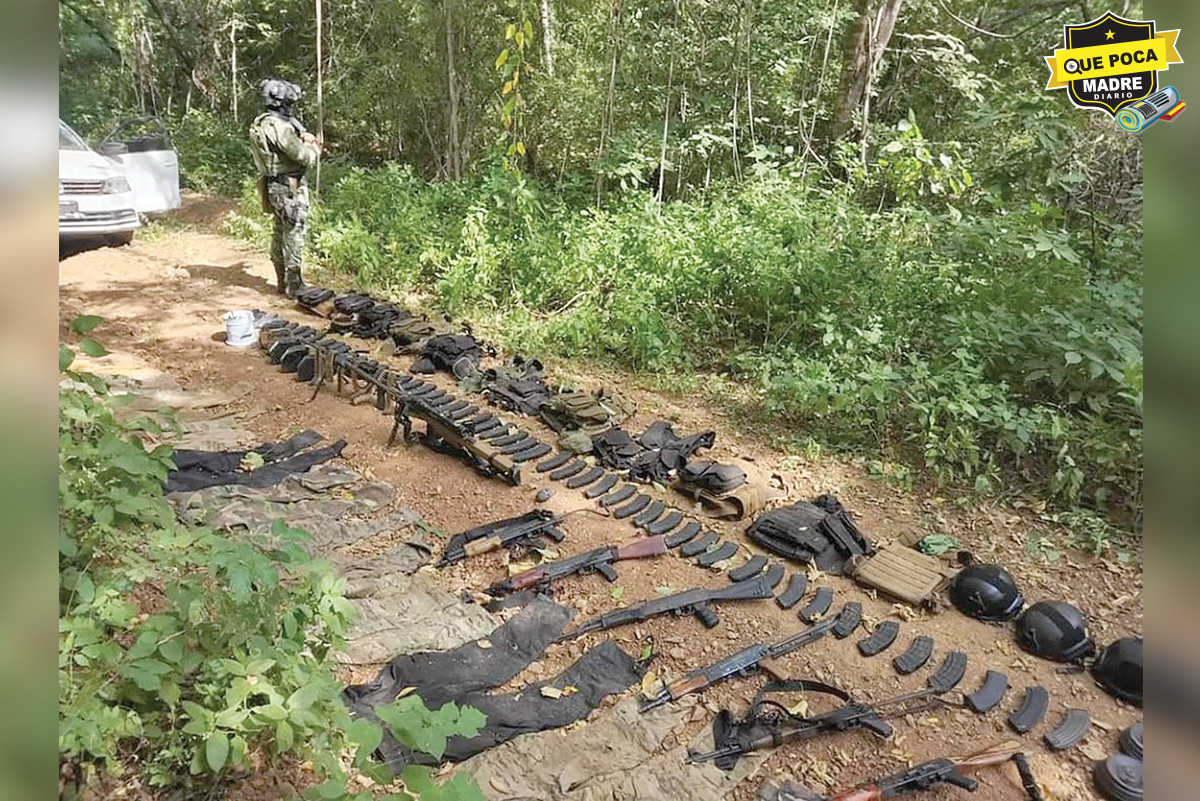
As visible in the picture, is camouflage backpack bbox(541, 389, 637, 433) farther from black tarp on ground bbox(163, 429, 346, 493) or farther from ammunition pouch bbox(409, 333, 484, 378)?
black tarp on ground bbox(163, 429, 346, 493)

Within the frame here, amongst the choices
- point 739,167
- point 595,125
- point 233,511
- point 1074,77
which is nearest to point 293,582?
point 233,511

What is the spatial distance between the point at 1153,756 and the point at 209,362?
670 cm

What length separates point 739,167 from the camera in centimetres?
898

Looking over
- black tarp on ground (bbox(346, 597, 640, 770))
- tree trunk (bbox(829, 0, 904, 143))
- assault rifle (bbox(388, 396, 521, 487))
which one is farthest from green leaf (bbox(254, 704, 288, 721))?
tree trunk (bbox(829, 0, 904, 143))

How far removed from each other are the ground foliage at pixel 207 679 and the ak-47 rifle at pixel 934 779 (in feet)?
4.18

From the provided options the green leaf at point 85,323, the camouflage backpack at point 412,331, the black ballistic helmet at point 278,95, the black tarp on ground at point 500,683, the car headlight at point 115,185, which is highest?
the black ballistic helmet at point 278,95

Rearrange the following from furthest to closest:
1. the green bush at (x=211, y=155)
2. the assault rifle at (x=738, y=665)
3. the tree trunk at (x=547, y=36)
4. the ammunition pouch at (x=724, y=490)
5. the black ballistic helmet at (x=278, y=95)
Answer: the green bush at (x=211, y=155), the tree trunk at (x=547, y=36), the black ballistic helmet at (x=278, y=95), the ammunition pouch at (x=724, y=490), the assault rifle at (x=738, y=665)

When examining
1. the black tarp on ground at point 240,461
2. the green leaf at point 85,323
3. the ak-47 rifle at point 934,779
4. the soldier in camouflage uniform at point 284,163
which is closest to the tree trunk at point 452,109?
the soldier in camouflage uniform at point 284,163

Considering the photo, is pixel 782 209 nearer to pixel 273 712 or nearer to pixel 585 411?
pixel 585 411

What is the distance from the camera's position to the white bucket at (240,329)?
21.6 feet

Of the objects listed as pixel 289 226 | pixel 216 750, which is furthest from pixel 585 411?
pixel 289 226

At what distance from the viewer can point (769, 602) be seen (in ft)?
11.7

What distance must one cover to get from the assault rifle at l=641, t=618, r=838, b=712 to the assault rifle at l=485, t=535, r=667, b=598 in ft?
2.47

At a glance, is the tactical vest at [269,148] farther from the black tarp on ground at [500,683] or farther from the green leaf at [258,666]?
the green leaf at [258,666]
